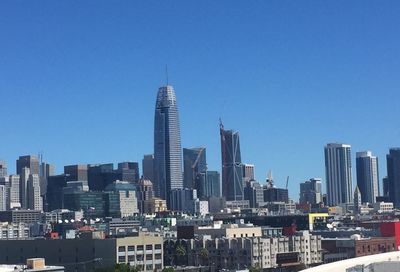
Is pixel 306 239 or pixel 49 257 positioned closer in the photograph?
pixel 49 257

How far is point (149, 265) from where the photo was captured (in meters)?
133

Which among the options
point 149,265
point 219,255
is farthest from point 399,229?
point 149,265

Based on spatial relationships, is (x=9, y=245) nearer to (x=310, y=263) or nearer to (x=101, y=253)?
(x=101, y=253)

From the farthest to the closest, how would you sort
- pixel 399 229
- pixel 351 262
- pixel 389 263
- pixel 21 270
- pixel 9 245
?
1. pixel 399 229
2. pixel 9 245
3. pixel 21 270
4. pixel 351 262
5. pixel 389 263

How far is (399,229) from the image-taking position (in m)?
170

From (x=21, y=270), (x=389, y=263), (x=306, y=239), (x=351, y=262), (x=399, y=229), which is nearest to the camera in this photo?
(x=389, y=263)

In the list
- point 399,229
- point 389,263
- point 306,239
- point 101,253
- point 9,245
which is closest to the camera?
point 389,263

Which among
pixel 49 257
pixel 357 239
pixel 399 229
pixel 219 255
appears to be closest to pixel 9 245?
pixel 49 257

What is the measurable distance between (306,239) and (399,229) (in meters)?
21.7

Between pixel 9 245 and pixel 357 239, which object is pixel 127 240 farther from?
pixel 357 239

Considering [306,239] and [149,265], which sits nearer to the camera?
Answer: [149,265]

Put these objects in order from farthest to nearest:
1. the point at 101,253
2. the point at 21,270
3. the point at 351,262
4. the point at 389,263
Answer: the point at 101,253 → the point at 21,270 → the point at 351,262 → the point at 389,263

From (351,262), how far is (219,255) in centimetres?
8488

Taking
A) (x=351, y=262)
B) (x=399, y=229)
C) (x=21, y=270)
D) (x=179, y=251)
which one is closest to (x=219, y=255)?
(x=179, y=251)
